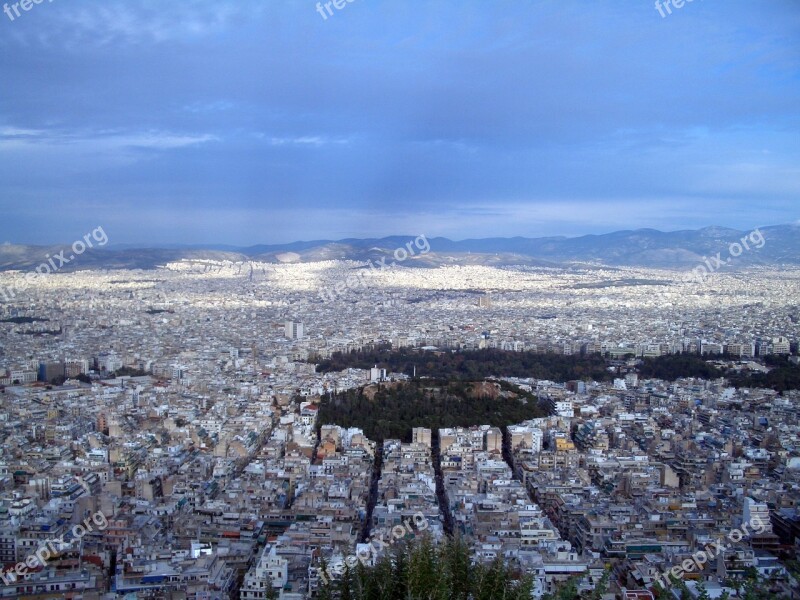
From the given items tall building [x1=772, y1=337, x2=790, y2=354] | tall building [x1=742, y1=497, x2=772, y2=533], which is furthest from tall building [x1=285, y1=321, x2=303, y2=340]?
tall building [x1=742, y1=497, x2=772, y2=533]

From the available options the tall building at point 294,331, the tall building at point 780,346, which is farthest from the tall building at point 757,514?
the tall building at point 294,331

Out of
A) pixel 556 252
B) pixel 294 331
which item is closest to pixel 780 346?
pixel 294 331

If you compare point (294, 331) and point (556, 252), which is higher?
point (556, 252)

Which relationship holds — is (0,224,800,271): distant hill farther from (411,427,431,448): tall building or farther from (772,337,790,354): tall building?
(411,427,431,448): tall building

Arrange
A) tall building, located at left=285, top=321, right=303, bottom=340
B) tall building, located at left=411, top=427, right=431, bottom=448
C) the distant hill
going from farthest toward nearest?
the distant hill < tall building, located at left=285, top=321, right=303, bottom=340 < tall building, located at left=411, top=427, right=431, bottom=448

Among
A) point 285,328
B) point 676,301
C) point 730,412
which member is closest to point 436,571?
point 730,412

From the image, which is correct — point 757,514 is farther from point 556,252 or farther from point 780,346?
point 556,252

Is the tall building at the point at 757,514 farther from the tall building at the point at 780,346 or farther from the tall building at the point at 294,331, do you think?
the tall building at the point at 294,331
